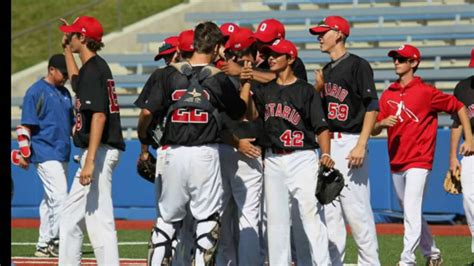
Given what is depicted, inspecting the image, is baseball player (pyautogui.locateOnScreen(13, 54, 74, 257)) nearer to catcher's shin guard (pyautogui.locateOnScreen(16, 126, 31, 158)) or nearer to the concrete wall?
catcher's shin guard (pyautogui.locateOnScreen(16, 126, 31, 158))

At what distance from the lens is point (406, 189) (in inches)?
446

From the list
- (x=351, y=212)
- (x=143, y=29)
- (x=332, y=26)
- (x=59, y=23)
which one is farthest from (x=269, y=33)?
(x=59, y=23)

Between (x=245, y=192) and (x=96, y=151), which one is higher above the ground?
(x=96, y=151)

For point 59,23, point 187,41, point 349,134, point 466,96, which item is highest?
point 187,41

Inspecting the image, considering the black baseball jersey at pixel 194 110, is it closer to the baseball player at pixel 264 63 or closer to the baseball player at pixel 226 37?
the baseball player at pixel 264 63

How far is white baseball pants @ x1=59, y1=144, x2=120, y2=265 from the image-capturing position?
9.91m

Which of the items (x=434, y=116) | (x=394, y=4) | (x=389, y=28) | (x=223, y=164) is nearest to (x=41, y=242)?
(x=223, y=164)

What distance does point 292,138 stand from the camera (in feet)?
32.6

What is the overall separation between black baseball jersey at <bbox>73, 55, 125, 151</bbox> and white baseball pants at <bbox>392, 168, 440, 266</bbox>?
3.00 metres

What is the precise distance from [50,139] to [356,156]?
16.4ft

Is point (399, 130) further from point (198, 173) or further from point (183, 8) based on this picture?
point (183, 8)

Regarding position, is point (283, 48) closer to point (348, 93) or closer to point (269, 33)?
point (269, 33)

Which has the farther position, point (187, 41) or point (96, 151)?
point (96, 151)

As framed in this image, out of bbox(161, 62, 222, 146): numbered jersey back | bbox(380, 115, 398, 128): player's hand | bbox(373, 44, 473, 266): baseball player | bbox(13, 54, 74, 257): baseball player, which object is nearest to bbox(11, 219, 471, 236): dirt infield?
bbox(13, 54, 74, 257): baseball player
